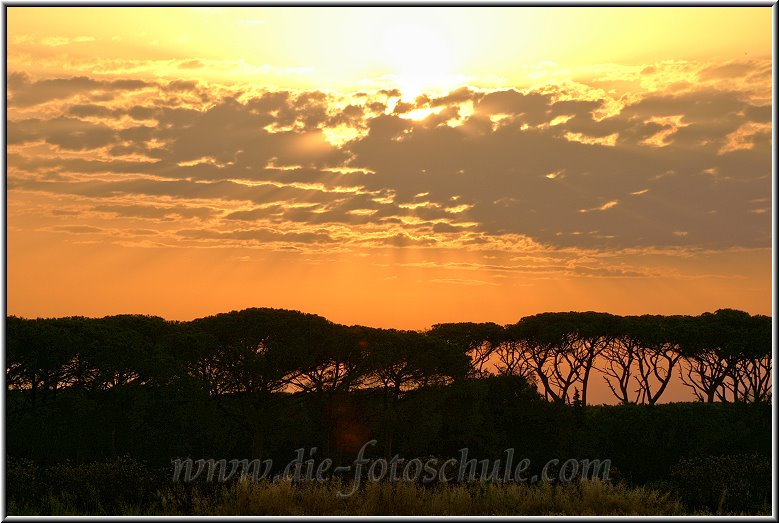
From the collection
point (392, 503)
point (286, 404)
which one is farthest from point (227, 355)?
point (392, 503)

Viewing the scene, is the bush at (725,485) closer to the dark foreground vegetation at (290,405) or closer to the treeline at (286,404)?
the dark foreground vegetation at (290,405)

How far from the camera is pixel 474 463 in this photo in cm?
4075

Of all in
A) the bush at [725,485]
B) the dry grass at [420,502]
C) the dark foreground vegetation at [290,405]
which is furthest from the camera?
the dark foreground vegetation at [290,405]

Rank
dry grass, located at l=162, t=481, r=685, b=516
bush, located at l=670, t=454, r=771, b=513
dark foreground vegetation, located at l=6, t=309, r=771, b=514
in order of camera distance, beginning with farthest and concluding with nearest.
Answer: dark foreground vegetation, located at l=6, t=309, r=771, b=514, bush, located at l=670, t=454, r=771, b=513, dry grass, located at l=162, t=481, r=685, b=516

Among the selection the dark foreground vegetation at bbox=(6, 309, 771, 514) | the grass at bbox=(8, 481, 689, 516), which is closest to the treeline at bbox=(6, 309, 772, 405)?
the dark foreground vegetation at bbox=(6, 309, 771, 514)

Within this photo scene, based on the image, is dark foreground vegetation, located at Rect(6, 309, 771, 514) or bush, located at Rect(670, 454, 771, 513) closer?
bush, located at Rect(670, 454, 771, 513)

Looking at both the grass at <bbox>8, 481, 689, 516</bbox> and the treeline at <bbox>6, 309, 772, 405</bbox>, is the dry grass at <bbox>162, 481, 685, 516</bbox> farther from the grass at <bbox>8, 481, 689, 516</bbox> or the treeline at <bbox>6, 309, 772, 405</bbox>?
the treeline at <bbox>6, 309, 772, 405</bbox>

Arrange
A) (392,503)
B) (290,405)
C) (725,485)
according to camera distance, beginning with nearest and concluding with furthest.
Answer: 1. (392,503)
2. (725,485)
3. (290,405)

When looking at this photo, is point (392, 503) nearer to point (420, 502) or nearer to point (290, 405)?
point (420, 502)

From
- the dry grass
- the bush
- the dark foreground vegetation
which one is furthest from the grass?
the dark foreground vegetation

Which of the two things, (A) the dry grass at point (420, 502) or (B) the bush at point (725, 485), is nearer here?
(A) the dry grass at point (420, 502)

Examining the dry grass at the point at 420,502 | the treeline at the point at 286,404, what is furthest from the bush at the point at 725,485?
the treeline at the point at 286,404

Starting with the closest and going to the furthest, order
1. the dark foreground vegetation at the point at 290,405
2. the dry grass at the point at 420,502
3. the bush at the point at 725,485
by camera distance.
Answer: the dry grass at the point at 420,502 → the bush at the point at 725,485 → the dark foreground vegetation at the point at 290,405

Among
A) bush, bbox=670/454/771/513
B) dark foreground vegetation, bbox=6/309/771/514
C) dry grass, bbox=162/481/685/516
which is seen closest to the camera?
dry grass, bbox=162/481/685/516
